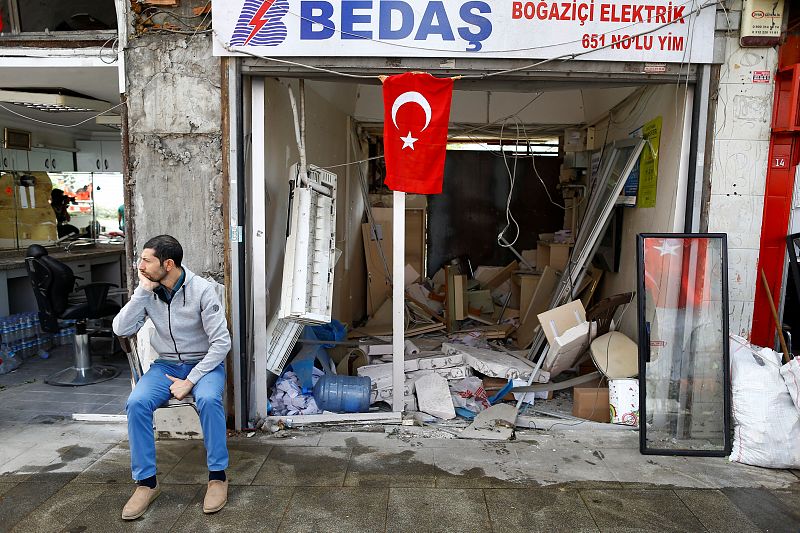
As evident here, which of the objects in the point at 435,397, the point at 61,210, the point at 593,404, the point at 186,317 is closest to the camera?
the point at 186,317

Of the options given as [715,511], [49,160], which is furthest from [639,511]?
[49,160]

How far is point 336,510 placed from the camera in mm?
3406

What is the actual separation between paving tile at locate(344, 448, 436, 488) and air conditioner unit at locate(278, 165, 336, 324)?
3.66 feet

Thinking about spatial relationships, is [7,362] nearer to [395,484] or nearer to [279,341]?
[279,341]

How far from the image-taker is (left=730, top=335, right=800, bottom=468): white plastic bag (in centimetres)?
389

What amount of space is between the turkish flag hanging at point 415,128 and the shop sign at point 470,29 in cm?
23

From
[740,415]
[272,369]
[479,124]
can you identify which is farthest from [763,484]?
[479,124]

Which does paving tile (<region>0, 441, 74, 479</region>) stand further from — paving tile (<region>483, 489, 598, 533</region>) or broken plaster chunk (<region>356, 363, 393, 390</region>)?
paving tile (<region>483, 489, 598, 533</region>)

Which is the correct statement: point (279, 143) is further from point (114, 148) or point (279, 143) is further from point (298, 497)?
point (114, 148)

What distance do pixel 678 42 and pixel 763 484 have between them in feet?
10.4

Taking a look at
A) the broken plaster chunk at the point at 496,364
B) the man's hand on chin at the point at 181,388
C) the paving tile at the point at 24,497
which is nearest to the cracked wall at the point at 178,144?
Result: the man's hand on chin at the point at 181,388

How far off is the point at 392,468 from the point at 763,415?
264 centimetres

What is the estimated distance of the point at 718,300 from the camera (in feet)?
13.9

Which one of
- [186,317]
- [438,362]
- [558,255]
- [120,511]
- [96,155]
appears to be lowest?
[120,511]
